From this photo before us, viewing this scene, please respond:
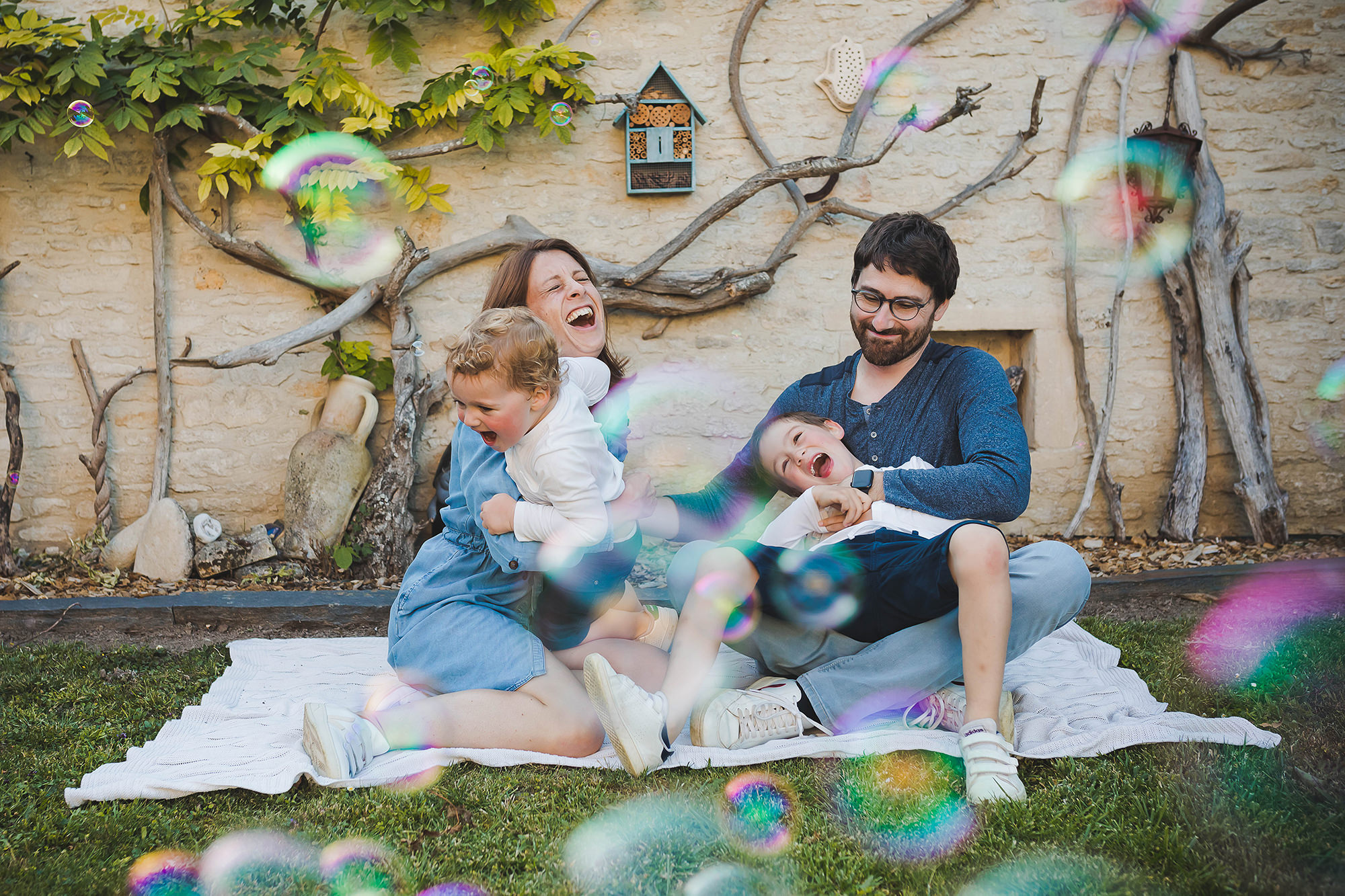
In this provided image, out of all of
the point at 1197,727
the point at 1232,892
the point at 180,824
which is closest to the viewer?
the point at 1232,892

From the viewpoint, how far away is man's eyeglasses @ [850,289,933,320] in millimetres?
2598

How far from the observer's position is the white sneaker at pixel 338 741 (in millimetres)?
2104

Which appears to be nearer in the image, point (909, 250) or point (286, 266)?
point (909, 250)

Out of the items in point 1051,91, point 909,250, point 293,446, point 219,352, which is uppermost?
point 1051,91

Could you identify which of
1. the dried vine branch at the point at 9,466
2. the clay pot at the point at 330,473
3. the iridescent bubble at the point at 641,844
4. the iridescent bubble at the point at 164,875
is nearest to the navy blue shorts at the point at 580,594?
the iridescent bubble at the point at 641,844

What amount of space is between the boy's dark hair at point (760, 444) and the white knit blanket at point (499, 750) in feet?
2.50

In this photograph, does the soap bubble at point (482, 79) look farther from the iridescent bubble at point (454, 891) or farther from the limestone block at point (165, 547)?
the iridescent bubble at point (454, 891)

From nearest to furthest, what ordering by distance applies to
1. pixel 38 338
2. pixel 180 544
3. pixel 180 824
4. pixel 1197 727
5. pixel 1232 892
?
pixel 1232 892 < pixel 180 824 < pixel 1197 727 < pixel 180 544 < pixel 38 338

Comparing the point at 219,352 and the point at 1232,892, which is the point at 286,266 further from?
the point at 1232,892

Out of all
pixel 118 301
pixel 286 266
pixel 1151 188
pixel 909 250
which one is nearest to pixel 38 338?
pixel 118 301

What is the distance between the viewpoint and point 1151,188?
4.90 metres

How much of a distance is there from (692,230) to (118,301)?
3.10m

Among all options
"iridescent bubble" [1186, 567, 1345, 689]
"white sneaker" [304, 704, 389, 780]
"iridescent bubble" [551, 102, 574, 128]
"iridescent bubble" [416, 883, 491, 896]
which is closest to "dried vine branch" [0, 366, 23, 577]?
"iridescent bubble" [551, 102, 574, 128]

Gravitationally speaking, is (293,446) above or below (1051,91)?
below
